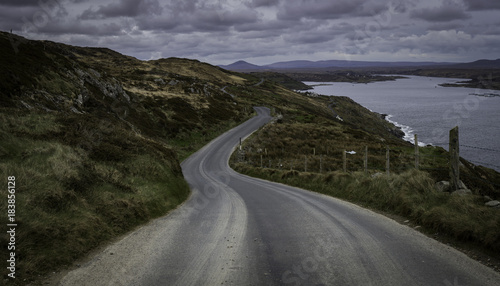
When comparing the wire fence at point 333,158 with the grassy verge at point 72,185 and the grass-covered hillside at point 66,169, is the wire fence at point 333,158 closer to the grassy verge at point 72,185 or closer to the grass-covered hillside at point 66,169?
the grass-covered hillside at point 66,169

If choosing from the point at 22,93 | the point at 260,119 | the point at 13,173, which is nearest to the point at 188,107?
the point at 260,119

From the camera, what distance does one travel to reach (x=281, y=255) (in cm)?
701

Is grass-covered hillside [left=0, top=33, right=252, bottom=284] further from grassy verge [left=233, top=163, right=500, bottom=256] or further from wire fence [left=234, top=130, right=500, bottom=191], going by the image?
wire fence [left=234, top=130, right=500, bottom=191]

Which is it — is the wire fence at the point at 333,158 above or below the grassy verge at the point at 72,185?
below

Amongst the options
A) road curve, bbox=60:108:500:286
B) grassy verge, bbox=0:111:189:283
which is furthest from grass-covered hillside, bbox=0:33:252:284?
road curve, bbox=60:108:500:286

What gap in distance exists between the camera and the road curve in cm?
588

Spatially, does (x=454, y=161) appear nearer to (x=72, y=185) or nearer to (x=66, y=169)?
(x=72, y=185)

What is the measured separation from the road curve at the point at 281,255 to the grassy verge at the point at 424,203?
0.70 meters

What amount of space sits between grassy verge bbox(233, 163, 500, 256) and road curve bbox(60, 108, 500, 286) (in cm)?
70

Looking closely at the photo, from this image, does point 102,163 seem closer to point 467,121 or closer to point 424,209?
point 424,209

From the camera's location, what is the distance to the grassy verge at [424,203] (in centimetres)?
764

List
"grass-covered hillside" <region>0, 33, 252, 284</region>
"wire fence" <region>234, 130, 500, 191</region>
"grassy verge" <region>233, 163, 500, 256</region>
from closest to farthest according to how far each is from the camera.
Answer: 1. "grass-covered hillside" <region>0, 33, 252, 284</region>
2. "grassy verge" <region>233, 163, 500, 256</region>
3. "wire fence" <region>234, 130, 500, 191</region>

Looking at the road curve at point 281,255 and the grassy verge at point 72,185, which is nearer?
the road curve at point 281,255

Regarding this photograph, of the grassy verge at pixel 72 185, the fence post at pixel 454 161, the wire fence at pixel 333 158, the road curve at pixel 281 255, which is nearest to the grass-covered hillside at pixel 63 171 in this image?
the grassy verge at pixel 72 185
